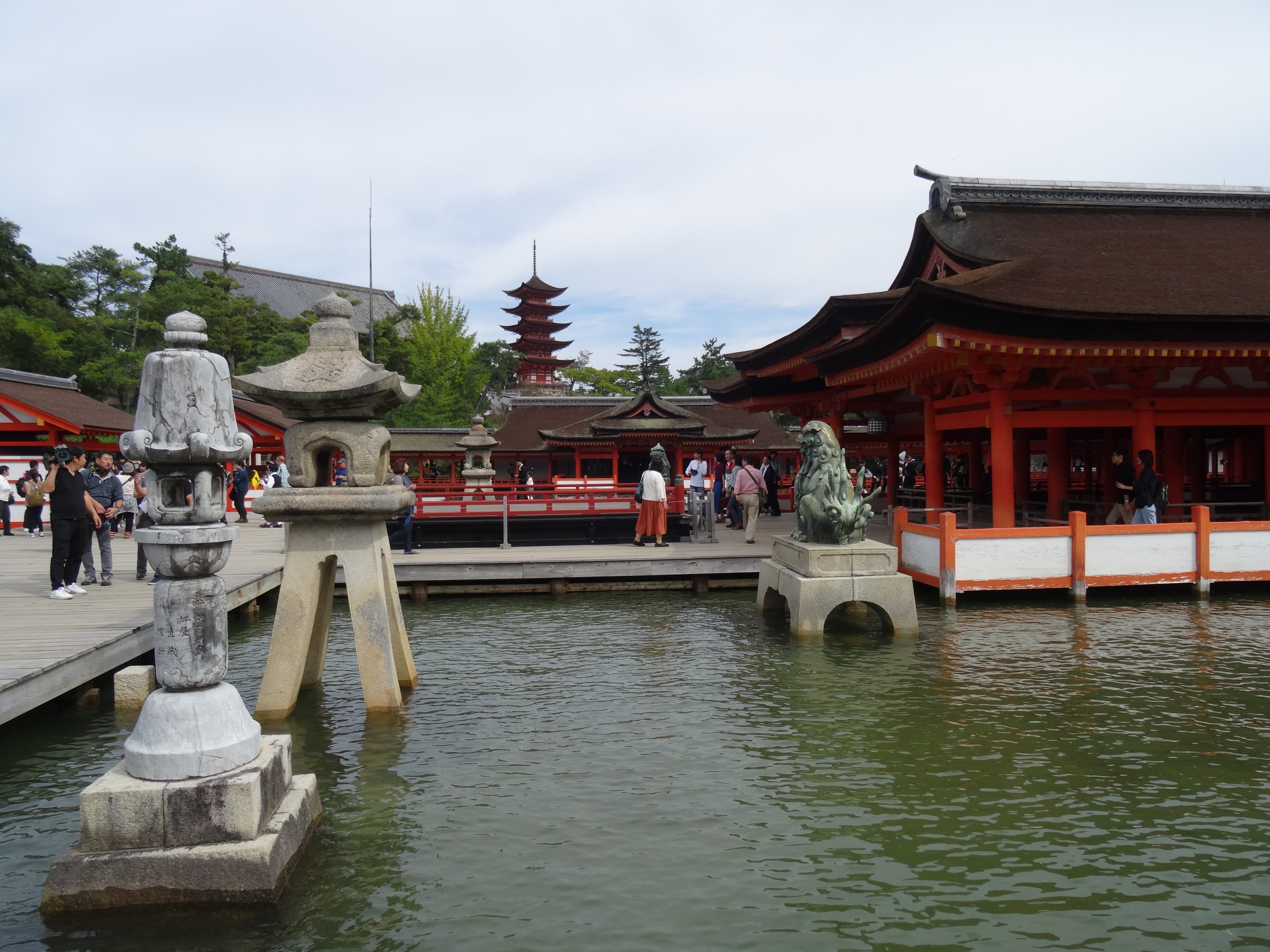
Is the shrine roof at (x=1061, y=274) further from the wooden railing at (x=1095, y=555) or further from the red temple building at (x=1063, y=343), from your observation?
the wooden railing at (x=1095, y=555)

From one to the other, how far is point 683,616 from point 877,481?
17930mm

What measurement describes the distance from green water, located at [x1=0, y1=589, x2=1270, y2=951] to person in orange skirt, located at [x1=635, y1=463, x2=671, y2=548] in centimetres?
567

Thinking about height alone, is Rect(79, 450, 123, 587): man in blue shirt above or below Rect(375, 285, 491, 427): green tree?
below

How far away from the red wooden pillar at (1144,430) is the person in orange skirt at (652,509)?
7576 mm

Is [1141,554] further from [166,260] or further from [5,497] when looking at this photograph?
[166,260]

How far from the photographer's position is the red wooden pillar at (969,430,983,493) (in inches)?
800

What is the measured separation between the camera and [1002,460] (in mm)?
13047

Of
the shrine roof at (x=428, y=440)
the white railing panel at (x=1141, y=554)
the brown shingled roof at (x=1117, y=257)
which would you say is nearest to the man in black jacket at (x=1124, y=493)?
the white railing panel at (x=1141, y=554)

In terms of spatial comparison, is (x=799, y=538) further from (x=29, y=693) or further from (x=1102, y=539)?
(x=29, y=693)

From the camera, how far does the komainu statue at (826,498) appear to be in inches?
395

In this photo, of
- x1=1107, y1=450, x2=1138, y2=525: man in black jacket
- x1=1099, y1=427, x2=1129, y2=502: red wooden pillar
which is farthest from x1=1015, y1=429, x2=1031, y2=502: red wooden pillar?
x1=1107, y1=450, x2=1138, y2=525: man in black jacket

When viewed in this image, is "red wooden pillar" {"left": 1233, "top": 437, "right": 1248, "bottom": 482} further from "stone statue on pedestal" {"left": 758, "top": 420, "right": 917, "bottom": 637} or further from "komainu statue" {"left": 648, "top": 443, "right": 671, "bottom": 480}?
"stone statue on pedestal" {"left": 758, "top": 420, "right": 917, "bottom": 637}

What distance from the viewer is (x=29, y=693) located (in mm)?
6688

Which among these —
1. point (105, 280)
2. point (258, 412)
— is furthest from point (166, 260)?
point (258, 412)
